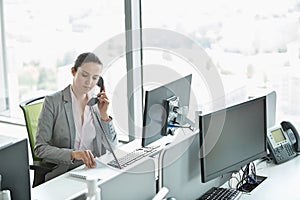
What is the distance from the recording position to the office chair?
3104 millimetres

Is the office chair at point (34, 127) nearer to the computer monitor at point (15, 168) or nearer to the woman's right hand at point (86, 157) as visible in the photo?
the woman's right hand at point (86, 157)

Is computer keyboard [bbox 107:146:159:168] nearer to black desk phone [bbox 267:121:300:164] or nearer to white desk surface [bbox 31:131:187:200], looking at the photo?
white desk surface [bbox 31:131:187:200]

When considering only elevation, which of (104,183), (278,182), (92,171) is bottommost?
(278,182)

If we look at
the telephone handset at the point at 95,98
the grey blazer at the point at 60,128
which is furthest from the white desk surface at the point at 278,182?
the telephone handset at the point at 95,98

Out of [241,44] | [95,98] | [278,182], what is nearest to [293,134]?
[278,182]

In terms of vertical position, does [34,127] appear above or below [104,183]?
below

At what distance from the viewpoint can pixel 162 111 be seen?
274 cm

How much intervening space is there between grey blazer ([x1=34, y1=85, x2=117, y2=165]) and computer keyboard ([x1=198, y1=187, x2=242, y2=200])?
77 centimetres

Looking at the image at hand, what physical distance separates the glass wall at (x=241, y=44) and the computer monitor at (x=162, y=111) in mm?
601

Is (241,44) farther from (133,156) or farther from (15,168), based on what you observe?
(15,168)

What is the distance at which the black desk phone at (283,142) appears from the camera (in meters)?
3.08

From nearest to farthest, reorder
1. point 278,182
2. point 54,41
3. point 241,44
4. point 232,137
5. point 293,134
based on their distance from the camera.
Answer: point 232,137 < point 278,182 < point 293,134 < point 241,44 < point 54,41

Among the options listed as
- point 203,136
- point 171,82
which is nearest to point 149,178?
point 203,136

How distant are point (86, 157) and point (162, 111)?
0.47 metres
